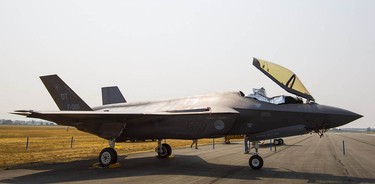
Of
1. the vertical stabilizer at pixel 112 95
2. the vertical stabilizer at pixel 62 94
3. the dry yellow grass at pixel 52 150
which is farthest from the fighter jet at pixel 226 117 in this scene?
the vertical stabilizer at pixel 112 95

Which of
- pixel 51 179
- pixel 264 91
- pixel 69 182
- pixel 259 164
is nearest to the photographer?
pixel 69 182

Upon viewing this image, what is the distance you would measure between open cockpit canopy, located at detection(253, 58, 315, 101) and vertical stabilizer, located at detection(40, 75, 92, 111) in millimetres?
9779

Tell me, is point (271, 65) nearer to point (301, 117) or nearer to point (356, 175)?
point (301, 117)

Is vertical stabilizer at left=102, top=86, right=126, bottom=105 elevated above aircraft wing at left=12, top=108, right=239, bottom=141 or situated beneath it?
elevated above

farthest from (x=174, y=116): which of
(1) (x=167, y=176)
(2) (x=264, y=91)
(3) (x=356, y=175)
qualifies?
(3) (x=356, y=175)

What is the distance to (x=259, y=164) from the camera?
449 inches

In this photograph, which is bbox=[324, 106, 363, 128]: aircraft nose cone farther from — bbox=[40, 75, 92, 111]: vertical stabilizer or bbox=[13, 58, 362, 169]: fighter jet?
bbox=[40, 75, 92, 111]: vertical stabilizer

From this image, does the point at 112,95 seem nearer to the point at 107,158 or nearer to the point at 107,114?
the point at 107,158

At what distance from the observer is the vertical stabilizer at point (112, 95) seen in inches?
774

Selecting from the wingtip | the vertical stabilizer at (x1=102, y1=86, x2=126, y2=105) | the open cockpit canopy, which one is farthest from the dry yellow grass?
the open cockpit canopy

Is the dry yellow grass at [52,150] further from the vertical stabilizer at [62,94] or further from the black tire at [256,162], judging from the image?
the black tire at [256,162]

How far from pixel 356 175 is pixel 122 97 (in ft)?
47.0

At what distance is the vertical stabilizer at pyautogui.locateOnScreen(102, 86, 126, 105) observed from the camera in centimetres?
1966

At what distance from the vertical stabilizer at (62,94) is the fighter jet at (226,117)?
7.74 ft
